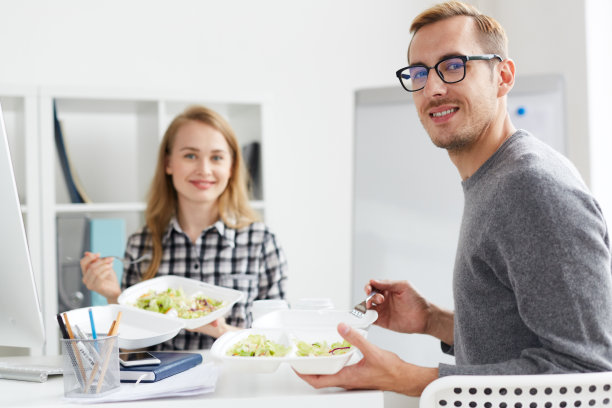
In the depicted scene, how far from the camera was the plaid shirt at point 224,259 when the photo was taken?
89.0 inches

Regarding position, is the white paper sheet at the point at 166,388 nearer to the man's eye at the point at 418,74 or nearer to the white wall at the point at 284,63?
the man's eye at the point at 418,74

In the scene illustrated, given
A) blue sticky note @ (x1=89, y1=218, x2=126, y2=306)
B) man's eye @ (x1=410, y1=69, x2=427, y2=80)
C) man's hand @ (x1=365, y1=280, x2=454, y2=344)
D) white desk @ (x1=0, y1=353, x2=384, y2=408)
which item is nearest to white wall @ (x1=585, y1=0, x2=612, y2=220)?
man's hand @ (x1=365, y1=280, x2=454, y2=344)

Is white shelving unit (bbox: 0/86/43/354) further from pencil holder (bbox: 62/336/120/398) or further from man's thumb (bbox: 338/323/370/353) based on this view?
man's thumb (bbox: 338/323/370/353)

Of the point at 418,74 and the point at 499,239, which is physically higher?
the point at 418,74

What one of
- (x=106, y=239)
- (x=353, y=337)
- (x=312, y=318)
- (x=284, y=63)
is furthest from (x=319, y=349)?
(x=284, y=63)

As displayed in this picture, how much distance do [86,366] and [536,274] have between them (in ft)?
2.71

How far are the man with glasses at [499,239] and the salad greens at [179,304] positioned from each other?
0.46 metres

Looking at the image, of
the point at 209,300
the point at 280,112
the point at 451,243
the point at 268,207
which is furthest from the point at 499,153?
the point at 280,112

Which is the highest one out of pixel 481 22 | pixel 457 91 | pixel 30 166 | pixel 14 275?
pixel 481 22

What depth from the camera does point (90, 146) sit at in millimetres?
2939

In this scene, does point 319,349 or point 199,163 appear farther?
point 199,163

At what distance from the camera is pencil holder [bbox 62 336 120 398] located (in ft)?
3.71

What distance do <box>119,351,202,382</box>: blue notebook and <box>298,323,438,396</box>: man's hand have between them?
0.97ft

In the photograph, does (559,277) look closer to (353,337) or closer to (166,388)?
(353,337)
